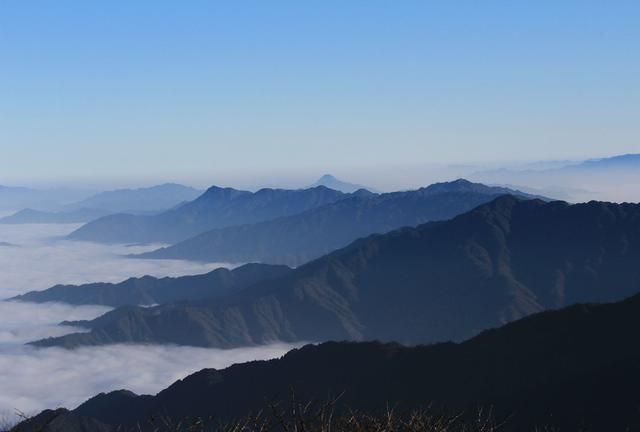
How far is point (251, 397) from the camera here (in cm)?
16450

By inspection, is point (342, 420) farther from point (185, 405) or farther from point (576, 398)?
point (185, 405)

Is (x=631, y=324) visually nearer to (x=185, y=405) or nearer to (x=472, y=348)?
(x=472, y=348)

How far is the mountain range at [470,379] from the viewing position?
113 metres

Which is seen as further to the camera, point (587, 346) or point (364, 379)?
point (364, 379)

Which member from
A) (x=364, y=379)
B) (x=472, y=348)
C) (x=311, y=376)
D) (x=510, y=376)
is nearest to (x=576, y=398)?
(x=510, y=376)

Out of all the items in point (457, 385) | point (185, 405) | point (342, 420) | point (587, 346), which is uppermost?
point (342, 420)

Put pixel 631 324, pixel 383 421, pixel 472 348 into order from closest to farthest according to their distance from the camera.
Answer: pixel 383 421 → pixel 631 324 → pixel 472 348

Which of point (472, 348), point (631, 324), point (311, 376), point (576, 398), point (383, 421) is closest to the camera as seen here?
point (383, 421)

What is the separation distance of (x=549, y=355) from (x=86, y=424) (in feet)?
348

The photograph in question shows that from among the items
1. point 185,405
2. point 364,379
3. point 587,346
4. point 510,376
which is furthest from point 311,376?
point 587,346

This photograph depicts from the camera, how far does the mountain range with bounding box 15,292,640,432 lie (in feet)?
369

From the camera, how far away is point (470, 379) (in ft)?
463

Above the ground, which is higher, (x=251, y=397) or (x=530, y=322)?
(x=530, y=322)

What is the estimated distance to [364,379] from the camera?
522ft
